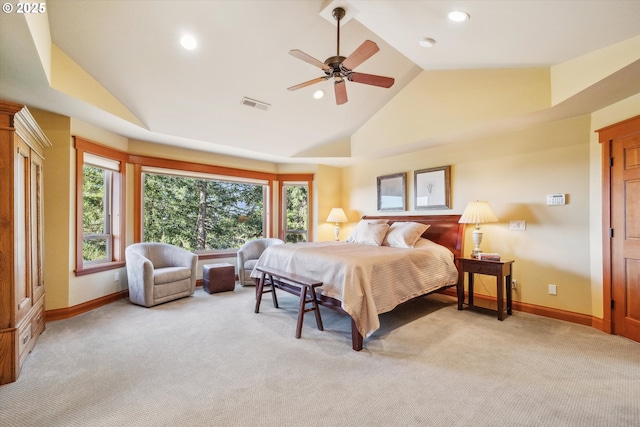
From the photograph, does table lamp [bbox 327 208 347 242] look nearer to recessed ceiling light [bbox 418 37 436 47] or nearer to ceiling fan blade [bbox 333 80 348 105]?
ceiling fan blade [bbox 333 80 348 105]

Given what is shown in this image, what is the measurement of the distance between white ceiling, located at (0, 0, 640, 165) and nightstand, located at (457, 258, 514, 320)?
224 centimetres

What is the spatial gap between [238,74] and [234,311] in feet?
9.71

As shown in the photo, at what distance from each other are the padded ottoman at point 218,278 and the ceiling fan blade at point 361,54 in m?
3.61

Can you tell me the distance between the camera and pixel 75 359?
248cm

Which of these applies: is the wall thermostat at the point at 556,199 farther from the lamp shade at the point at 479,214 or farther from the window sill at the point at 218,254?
the window sill at the point at 218,254

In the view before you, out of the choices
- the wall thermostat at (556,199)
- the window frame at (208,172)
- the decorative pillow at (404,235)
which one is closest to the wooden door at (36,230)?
the window frame at (208,172)

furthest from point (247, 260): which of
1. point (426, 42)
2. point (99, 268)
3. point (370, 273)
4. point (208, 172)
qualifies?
point (426, 42)

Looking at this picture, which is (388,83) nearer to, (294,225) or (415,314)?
(415,314)

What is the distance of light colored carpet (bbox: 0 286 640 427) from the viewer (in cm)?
178

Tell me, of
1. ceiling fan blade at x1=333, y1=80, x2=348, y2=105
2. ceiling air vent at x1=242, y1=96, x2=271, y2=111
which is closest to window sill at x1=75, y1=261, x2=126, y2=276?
ceiling air vent at x1=242, y1=96, x2=271, y2=111

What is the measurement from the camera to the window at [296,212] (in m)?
6.38

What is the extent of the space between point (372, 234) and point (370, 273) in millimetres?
1689

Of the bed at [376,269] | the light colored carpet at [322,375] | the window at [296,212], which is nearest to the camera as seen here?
the light colored carpet at [322,375]

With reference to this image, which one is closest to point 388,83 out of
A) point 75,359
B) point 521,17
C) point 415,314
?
point 521,17
